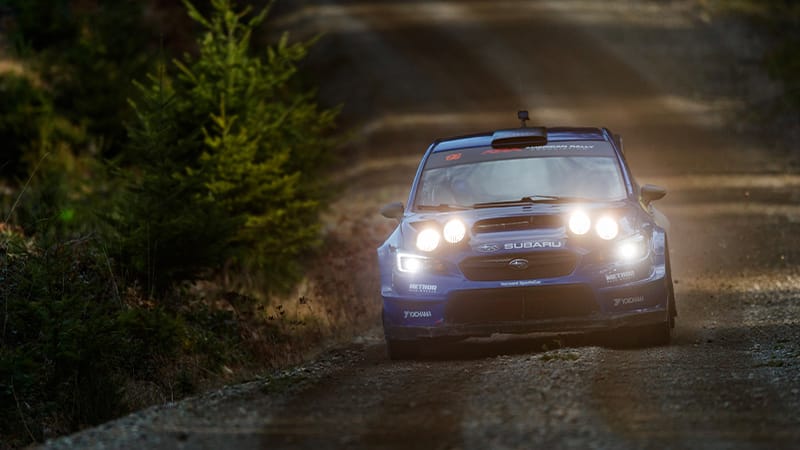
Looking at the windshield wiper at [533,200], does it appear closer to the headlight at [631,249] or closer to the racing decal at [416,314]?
the headlight at [631,249]

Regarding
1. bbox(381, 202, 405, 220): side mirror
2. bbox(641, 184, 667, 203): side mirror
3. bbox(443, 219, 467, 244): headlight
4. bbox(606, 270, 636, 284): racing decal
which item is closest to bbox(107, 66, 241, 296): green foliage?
bbox(381, 202, 405, 220): side mirror

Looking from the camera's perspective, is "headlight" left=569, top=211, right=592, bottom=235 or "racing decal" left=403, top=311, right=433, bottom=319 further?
"racing decal" left=403, top=311, right=433, bottom=319

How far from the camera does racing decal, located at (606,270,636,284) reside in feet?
35.7

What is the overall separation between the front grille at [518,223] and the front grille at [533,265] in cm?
23

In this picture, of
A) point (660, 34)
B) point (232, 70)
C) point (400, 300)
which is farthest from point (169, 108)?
point (660, 34)

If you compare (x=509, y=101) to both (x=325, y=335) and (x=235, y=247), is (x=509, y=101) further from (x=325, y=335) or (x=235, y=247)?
(x=325, y=335)

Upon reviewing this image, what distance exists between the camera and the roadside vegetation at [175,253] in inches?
452

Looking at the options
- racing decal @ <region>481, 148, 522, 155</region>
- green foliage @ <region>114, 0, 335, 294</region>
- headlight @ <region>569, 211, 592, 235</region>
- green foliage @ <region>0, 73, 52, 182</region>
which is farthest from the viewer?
green foliage @ <region>0, 73, 52, 182</region>

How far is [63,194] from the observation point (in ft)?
67.5

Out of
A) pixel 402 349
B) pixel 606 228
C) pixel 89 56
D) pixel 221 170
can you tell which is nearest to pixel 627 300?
pixel 606 228

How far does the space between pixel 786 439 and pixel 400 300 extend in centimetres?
428

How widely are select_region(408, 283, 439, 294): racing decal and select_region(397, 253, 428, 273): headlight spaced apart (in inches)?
4.4

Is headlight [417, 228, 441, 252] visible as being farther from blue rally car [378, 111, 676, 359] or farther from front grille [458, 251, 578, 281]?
front grille [458, 251, 578, 281]

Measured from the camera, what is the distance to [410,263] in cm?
1118
